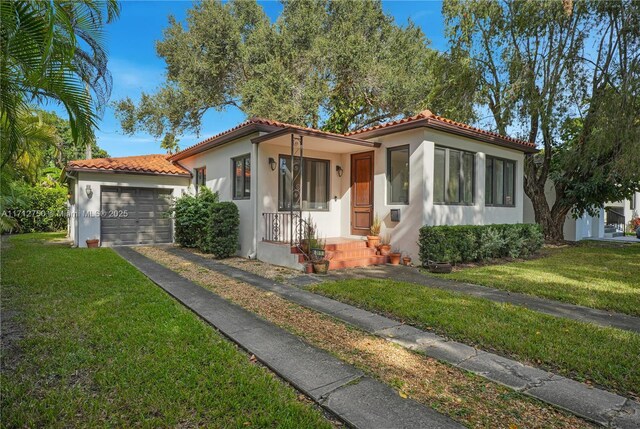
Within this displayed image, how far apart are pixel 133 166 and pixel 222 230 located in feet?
19.5

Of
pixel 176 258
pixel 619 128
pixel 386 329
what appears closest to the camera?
pixel 386 329

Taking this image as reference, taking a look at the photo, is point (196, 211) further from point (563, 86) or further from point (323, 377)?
point (563, 86)

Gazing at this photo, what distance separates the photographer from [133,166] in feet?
44.2

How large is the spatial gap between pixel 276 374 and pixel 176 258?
7.88m

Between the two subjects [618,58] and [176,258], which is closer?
[176,258]

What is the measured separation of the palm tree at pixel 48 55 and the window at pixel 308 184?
5.77 m

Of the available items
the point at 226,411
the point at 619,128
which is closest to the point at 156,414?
the point at 226,411

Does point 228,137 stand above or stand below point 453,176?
above

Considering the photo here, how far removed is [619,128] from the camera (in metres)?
11.0

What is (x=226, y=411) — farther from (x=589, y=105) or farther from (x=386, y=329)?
(x=589, y=105)

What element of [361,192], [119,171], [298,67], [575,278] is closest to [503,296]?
[575,278]

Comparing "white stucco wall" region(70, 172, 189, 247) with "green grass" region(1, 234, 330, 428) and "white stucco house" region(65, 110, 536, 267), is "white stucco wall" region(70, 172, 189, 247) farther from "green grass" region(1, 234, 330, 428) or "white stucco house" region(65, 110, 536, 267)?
"green grass" region(1, 234, 330, 428)

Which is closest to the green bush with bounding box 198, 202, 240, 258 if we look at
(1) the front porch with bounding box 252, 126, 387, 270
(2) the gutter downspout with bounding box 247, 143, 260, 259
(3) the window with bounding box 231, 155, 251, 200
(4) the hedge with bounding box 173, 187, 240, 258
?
(4) the hedge with bounding box 173, 187, 240, 258

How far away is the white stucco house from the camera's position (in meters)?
9.18
